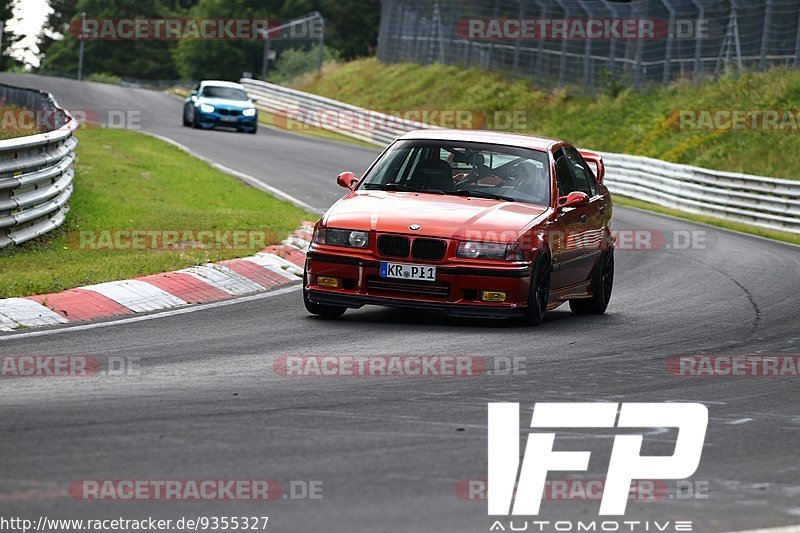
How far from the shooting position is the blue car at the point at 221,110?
131 feet

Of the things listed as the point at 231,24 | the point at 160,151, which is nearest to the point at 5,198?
the point at 160,151

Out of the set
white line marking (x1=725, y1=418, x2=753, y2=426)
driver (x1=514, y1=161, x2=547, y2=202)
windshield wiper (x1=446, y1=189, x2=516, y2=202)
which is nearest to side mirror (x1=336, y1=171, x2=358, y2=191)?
windshield wiper (x1=446, y1=189, x2=516, y2=202)

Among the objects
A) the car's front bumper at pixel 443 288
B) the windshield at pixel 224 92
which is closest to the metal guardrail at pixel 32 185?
the car's front bumper at pixel 443 288

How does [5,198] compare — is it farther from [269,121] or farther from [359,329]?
[269,121]

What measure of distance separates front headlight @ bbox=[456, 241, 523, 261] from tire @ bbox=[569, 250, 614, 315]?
2110 mm

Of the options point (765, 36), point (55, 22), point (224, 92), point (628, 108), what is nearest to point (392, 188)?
point (765, 36)

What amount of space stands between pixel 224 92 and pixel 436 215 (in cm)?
3118

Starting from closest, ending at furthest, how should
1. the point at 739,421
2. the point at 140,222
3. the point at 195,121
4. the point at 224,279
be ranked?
the point at 739,421, the point at 224,279, the point at 140,222, the point at 195,121

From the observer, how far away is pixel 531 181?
11.3 m

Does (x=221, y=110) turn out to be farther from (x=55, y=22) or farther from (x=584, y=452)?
(x=55, y=22)

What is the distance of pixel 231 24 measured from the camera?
120m

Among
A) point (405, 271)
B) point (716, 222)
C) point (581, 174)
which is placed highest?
point (581, 174)

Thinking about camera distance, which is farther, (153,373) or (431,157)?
(431,157)

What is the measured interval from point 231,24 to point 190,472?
386ft
